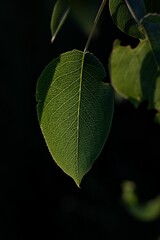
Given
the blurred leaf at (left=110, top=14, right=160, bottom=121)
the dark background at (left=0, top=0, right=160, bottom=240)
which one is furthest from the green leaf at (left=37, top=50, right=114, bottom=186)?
the dark background at (left=0, top=0, right=160, bottom=240)

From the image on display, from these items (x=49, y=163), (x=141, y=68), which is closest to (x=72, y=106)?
(x=141, y=68)

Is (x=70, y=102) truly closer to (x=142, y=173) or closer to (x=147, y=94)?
(x=147, y=94)

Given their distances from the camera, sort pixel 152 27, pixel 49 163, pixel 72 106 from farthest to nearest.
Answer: pixel 49 163 < pixel 72 106 < pixel 152 27

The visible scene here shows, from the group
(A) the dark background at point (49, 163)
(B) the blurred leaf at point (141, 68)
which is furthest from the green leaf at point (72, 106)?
(A) the dark background at point (49, 163)

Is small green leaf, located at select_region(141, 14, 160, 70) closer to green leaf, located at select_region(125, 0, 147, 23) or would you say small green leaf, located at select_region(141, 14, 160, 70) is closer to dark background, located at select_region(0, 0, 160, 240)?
green leaf, located at select_region(125, 0, 147, 23)

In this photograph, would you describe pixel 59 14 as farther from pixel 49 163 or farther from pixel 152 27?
pixel 49 163

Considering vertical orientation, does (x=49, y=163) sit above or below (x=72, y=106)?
below

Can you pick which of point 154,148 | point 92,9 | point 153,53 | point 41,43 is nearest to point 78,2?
point 92,9
